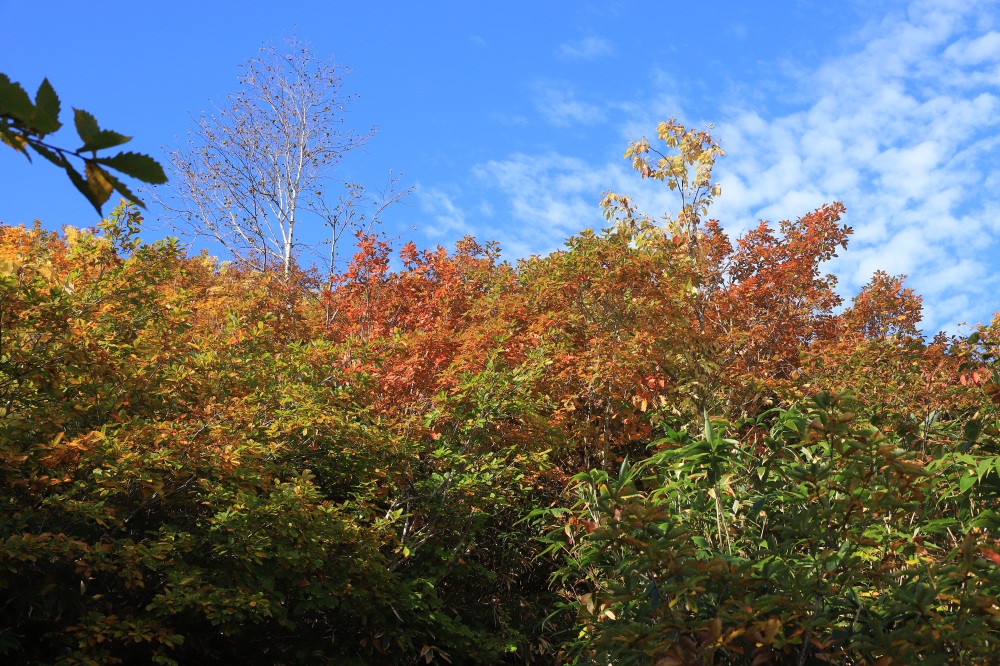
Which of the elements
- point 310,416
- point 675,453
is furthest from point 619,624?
point 310,416

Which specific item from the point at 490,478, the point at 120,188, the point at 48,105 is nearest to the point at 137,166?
the point at 120,188

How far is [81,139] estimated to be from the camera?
1624mm

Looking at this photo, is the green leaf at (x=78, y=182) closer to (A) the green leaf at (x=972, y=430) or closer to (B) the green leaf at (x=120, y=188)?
(B) the green leaf at (x=120, y=188)

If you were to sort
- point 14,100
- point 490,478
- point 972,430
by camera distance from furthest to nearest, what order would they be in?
point 490,478 < point 972,430 < point 14,100

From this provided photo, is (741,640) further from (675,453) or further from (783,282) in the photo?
(783,282)

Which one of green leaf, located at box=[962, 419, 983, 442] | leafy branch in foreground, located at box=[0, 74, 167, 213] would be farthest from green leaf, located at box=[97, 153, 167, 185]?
green leaf, located at box=[962, 419, 983, 442]

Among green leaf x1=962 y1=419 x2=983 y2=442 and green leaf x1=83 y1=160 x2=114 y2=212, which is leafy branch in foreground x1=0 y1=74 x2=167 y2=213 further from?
green leaf x1=962 y1=419 x2=983 y2=442

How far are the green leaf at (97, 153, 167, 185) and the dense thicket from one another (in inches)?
94.1

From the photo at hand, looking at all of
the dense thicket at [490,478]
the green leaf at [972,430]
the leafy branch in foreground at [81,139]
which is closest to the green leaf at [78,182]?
the leafy branch in foreground at [81,139]

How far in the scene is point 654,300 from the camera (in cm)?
866

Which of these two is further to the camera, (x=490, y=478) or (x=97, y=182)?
(x=490, y=478)

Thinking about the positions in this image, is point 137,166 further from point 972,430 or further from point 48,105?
point 972,430

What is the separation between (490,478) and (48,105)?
19.3ft

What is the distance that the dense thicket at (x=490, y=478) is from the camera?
140 inches
